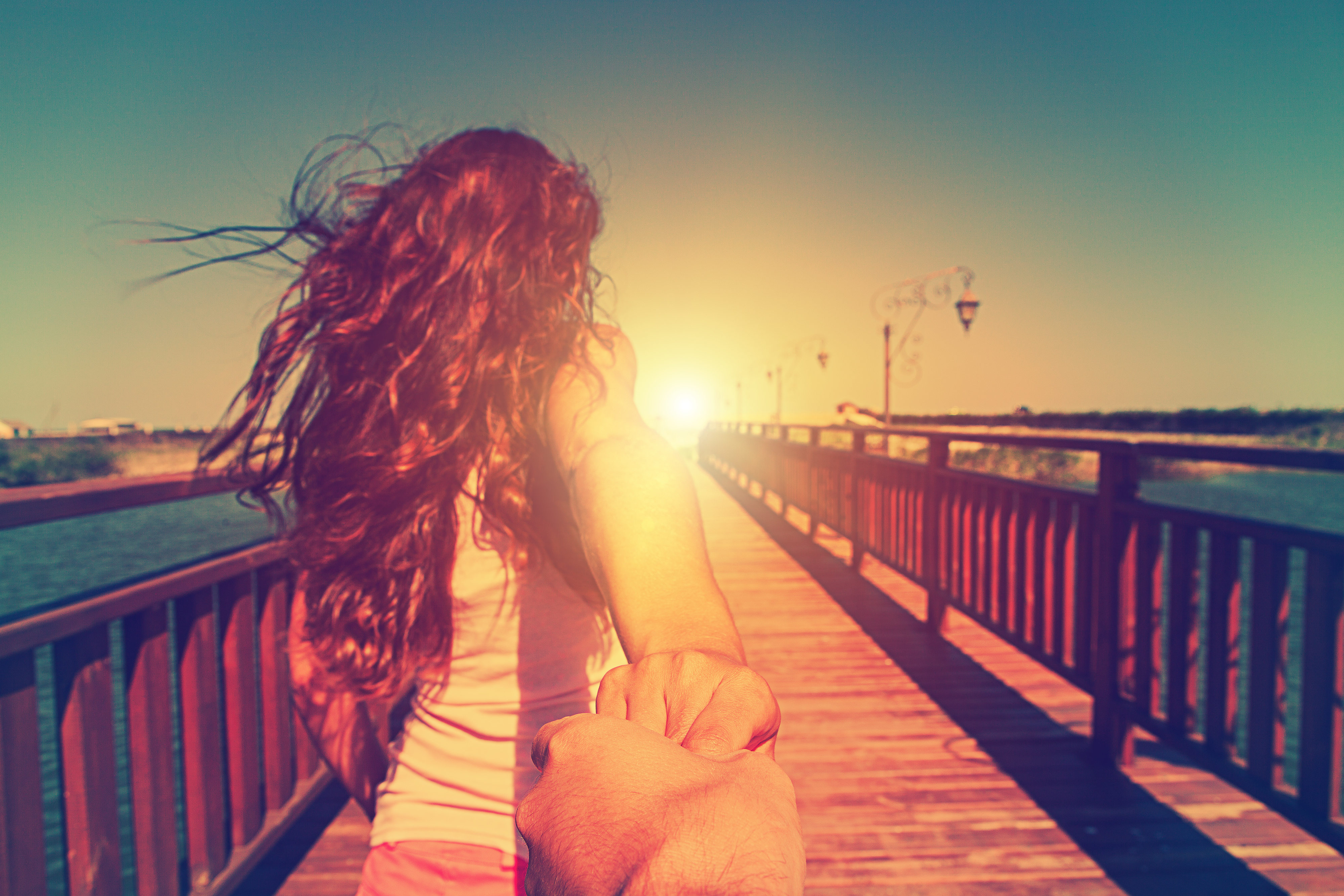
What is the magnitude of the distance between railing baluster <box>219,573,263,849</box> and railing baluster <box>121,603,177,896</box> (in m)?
0.29

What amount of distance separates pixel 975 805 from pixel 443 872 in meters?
2.49

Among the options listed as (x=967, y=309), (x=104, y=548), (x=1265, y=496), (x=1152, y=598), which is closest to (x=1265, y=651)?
(x=1152, y=598)

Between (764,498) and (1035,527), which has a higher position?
(1035,527)

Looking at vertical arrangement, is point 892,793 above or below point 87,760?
below

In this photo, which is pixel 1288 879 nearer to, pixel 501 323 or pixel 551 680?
pixel 551 680

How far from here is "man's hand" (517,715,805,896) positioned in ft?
1.03

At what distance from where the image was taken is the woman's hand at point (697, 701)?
1.35 feet

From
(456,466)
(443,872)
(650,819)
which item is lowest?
(443,872)

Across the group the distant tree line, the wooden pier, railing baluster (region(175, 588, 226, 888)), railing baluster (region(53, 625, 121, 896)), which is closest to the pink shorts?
railing baluster (region(53, 625, 121, 896))

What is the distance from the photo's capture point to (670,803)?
344 mm

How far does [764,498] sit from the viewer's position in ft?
42.3

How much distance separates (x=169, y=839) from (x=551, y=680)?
1484 millimetres

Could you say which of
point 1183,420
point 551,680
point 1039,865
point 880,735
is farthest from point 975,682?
point 1183,420

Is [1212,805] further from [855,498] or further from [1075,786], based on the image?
[855,498]
